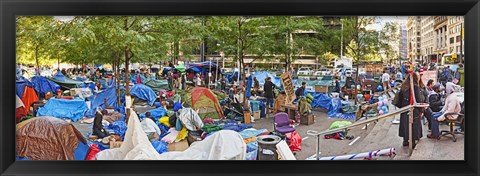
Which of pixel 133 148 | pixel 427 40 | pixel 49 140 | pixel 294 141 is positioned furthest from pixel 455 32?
pixel 49 140

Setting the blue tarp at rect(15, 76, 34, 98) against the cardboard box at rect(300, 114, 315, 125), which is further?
the cardboard box at rect(300, 114, 315, 125)

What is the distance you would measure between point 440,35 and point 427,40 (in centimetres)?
13

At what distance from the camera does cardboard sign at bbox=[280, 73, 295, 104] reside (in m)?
2.84

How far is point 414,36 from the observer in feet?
8.82

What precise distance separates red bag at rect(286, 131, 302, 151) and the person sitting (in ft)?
2.89

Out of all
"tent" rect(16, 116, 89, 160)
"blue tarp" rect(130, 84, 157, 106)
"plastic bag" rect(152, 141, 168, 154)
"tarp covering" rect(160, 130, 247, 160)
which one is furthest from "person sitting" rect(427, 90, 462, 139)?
"tent" rect(16, 116, 89, 160)

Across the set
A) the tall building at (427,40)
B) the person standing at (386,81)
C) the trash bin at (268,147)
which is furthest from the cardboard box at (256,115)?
the tall building at (427,40)

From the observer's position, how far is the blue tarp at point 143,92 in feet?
9.02

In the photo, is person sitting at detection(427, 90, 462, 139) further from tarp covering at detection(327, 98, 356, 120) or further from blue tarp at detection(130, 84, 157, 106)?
blue tarp at detection(130, 84, 157, 106)

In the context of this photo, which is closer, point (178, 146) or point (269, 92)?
point (178, 146)

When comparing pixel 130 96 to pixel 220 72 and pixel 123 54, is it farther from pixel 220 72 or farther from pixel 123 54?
pixel 220 72

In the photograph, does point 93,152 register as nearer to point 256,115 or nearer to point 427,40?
point 256,115

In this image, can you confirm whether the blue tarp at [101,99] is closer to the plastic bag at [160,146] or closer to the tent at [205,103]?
the plastic bag at [160,146]
